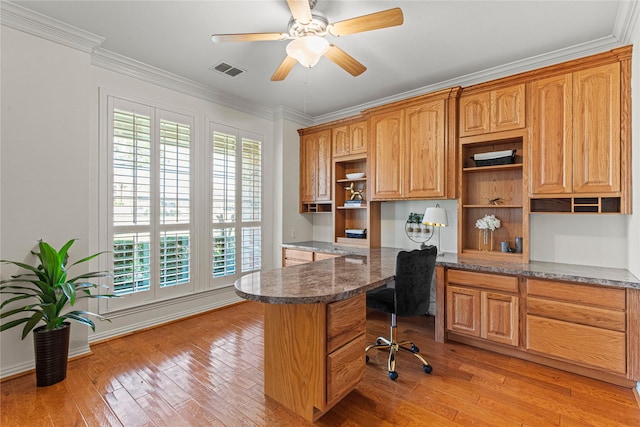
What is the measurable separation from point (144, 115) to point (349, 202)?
2.78 meters

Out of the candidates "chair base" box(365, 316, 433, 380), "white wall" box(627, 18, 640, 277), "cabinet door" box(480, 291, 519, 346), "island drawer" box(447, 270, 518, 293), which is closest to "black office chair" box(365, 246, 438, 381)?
"chair base" box(365, 316, 433, 380)

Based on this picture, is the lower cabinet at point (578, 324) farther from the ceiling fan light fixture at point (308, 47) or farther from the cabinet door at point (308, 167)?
the cabinet door at point (308, 167)

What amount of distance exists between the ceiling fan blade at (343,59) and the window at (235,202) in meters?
2.18

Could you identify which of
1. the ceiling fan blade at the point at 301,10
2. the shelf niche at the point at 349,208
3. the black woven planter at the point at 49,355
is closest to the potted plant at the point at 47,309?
the black woven planter at the point at 49,355

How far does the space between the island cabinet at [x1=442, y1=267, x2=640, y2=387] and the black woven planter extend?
10.9ft

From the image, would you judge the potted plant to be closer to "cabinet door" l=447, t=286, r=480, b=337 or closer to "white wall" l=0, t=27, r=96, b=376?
"white wall" l=0, t=27, r=96, b=376

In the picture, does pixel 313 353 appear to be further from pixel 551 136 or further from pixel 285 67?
pixel 551 136

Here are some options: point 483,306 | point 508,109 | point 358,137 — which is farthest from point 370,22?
point 483,306

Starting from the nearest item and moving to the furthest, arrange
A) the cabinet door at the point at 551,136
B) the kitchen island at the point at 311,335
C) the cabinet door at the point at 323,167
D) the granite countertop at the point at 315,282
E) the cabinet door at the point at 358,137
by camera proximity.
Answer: the granite countertop at the point at 315,282
the kitchen island at the point at 311,335
the cabinet door at the point at 551,136
the cabinet door at the point at 358,137
the cabinet door at the point at 323,167

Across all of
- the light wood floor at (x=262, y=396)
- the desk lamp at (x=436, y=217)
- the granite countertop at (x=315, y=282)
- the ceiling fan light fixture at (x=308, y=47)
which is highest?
the ceiling fan light fixture at (x=308, y=47)

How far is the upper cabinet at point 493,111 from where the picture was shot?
2836 millimetres

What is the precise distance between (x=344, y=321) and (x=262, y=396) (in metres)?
0.87

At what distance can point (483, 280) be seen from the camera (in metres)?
2.75

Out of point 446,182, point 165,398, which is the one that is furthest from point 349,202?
point 165,398
